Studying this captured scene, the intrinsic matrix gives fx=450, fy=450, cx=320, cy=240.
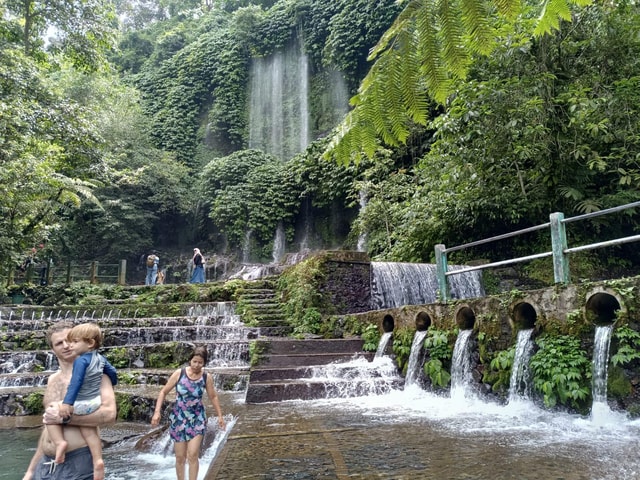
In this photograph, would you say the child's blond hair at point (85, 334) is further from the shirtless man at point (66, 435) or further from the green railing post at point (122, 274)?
the green railing post at point (122, 274)

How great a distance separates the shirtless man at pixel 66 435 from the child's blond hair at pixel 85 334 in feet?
0.21

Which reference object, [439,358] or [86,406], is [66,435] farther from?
[439,358]

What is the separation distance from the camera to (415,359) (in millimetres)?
6895

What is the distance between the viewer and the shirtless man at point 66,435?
226 cm

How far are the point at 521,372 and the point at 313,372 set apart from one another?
9.96ft

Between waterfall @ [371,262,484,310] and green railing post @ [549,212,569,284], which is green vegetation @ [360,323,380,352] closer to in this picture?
waterfall @ [371,262,484,310]

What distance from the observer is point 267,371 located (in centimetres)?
678

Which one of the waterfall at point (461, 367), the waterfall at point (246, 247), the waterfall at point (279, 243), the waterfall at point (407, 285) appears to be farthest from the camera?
the waterfall at point (246, 247)

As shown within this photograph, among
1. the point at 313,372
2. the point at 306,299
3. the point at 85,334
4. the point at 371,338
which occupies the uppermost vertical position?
the point at 306,299

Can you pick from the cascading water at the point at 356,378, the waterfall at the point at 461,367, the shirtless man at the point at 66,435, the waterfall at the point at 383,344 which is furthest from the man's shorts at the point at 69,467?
the waterfall at the point at 383,344

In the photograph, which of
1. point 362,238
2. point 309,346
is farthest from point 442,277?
point 362,238

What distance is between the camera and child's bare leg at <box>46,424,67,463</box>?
2.22 m

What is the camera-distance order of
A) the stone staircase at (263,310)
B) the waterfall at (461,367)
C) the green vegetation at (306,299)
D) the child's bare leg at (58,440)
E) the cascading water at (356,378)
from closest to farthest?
1. the child's bare leg at (58,440)
2. the waterfall at (461,367)
3. the cascading water at (356,378)
4. the green vegetation at (306,299)
5. the stone staircase at (263,310)

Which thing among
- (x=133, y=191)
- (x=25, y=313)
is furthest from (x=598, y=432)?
(x=133, y=191)
